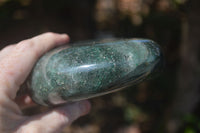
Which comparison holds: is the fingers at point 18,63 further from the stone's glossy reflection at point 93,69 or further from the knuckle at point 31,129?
the knuckle at point 31,129

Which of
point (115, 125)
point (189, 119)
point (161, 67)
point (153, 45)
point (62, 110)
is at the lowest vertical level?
point (115, 125)

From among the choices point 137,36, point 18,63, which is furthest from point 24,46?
point 137,36

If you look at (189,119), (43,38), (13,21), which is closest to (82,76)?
(43,38)

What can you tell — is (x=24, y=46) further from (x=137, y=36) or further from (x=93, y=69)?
(x=137, y=36)

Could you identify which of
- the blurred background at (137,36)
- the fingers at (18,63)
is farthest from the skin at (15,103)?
the blurred background at (137,36)

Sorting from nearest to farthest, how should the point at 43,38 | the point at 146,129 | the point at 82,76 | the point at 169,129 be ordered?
the point at 82,76 → the point at 43,38 → the point at 169,129 → the point at 146,129

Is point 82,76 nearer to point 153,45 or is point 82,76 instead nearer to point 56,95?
→ point 56,95

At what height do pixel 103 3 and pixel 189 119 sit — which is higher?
pixel 103 3

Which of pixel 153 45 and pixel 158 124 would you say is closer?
pixel 153 45
